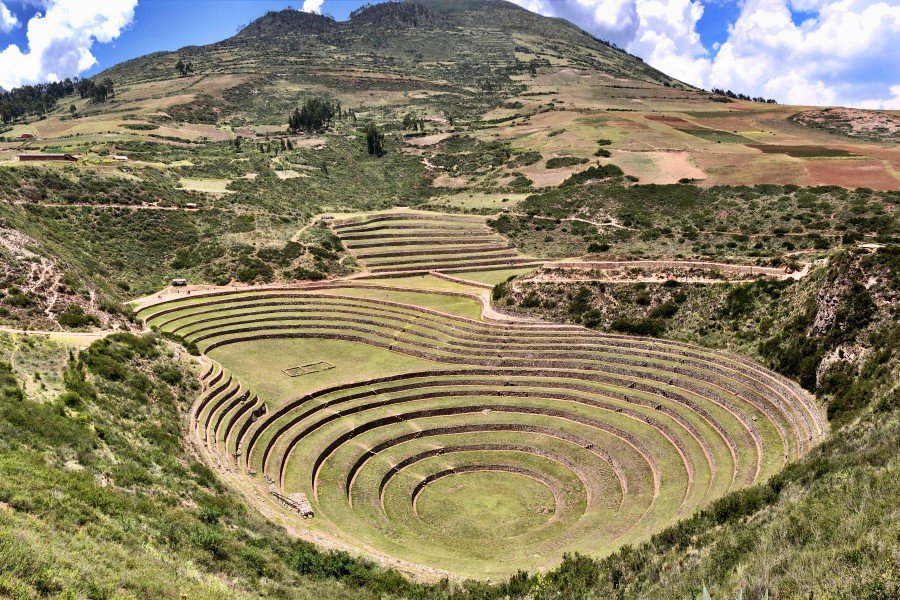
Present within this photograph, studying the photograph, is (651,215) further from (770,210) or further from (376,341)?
(376,341)

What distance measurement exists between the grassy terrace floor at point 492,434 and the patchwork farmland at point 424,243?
64.1 feet

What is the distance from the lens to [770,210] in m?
59.9

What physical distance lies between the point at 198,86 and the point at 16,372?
13909cm

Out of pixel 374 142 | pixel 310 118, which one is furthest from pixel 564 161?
pixel 310 118

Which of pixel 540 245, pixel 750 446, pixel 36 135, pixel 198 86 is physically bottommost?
pixel 750 446

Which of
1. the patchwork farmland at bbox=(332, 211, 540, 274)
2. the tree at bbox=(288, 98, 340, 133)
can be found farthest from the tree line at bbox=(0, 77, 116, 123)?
the patchwork farmland at bbox=(332, 211, 540, 274)

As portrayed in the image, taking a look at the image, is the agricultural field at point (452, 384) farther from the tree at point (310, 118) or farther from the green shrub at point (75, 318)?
the tree at point (310, 118)

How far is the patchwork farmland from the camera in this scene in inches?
2264

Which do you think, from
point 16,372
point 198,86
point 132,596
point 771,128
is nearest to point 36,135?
point 198,86

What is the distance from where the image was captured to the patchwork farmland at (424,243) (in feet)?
189

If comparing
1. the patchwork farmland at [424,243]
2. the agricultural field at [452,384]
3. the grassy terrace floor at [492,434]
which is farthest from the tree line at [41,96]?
the grassy terrace floor at [492,434]

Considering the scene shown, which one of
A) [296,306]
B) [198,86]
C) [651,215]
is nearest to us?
[296,306]

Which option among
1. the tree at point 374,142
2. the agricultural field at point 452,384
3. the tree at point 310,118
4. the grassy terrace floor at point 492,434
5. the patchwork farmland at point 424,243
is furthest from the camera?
the tree at point 310,118

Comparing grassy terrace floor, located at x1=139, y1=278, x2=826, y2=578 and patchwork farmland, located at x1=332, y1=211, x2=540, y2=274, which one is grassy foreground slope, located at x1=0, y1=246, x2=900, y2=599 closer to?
grassy terrace floor, located at x1=139, y1=278, x2=826, y2=578
